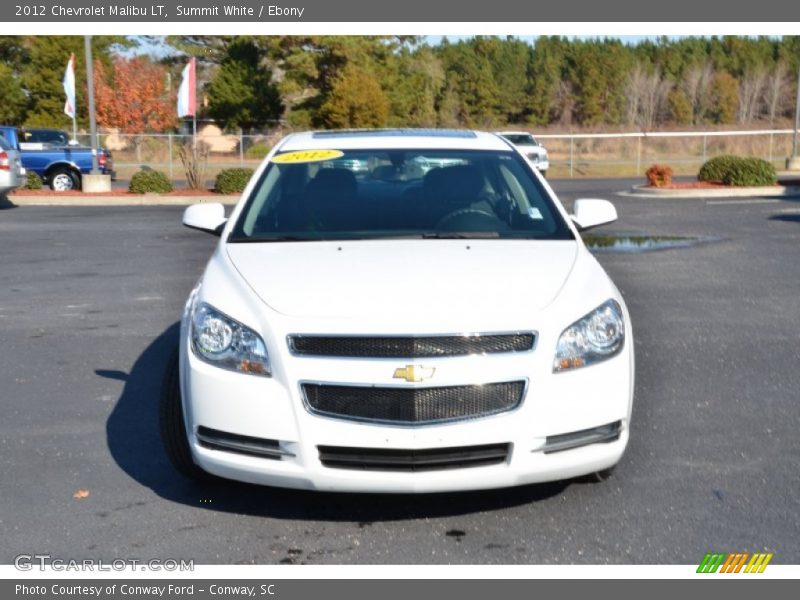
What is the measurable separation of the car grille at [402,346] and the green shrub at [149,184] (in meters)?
22.0

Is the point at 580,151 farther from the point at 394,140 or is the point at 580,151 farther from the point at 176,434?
the point at 176,434

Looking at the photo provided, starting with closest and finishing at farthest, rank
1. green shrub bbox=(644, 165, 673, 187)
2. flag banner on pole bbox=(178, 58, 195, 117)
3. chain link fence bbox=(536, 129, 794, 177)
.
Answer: green shrub bbox=(644, 165, 673, 187) < flag banner on pole bbox=(178, 58, 195, 117) < chain link fence bbox=(536, 129, 794, 177)

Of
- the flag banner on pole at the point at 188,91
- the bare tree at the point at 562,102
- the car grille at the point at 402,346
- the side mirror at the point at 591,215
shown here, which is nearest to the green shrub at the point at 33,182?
the flag banner on pole at the point at 188,91

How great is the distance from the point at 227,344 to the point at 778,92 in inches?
3211

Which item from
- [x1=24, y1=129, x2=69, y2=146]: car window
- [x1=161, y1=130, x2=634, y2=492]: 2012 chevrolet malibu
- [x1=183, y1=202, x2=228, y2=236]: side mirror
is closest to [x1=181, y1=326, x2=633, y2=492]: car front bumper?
[x1=161, y1=130, x2=634, y2=492]: 2012 chevrolet malibu

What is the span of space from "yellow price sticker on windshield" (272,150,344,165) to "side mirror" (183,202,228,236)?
447mm

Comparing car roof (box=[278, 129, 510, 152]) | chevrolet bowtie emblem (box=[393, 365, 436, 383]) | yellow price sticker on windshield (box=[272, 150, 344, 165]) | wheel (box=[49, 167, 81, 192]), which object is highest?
car roof (box=[278, 129, 510, 152])

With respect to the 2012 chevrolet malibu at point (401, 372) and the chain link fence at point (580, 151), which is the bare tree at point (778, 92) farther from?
the 2012 chevrolet malibu at point (401, 372)

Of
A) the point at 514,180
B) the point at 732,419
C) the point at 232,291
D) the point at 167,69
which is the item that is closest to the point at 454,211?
the point at 514,180

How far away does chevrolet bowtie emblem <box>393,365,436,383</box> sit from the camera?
4.29 metres

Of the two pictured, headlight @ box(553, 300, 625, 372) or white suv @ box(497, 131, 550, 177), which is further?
white suv @ box(497, 131, 550, 177)

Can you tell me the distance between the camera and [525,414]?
4.35 m

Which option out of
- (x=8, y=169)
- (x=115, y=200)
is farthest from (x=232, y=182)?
(x=8, y=169)

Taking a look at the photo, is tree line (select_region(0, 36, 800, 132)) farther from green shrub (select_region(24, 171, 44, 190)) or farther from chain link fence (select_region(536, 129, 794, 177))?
green shrub (select_region(24, 171, 44, 190))
